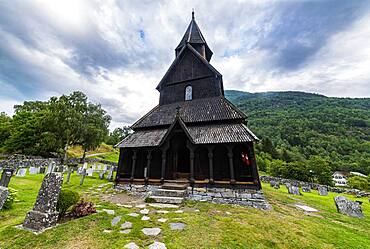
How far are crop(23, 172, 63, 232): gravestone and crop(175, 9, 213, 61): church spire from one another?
50.2ft

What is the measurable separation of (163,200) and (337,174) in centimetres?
6575

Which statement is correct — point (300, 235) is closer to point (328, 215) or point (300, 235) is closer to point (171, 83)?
point (328, 215)

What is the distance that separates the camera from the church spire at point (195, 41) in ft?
55.3

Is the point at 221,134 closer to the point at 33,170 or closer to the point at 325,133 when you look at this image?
the point at 33,170

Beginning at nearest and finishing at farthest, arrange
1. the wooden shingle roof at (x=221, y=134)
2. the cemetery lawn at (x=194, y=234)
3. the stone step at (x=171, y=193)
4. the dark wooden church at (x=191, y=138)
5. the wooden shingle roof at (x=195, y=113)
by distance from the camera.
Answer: the cemetery lawn at (x=194, y=234), the stone step at (x=171, y=193), the wooden shingle roof at (x=221, y=134), the dark wooden church at (x=191, y=138), the wooden shingle roof at (x=195, y=113)

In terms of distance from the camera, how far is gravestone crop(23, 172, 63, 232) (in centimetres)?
436

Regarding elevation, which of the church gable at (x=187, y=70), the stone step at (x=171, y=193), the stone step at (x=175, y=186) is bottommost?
the stone step at (x=171, y=193)

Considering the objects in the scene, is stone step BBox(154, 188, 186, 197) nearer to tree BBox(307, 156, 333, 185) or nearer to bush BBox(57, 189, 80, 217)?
bush BBox(57, 189, 80, 217)

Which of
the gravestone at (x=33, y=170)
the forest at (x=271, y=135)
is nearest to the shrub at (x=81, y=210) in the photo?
the gravestone at (x=33, y=170)

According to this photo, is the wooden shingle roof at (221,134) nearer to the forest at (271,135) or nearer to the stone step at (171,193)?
the stone step at (171,193)

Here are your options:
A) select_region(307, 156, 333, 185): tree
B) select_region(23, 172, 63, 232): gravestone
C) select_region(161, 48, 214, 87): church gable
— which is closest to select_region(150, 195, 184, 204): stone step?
select_region(23, 172, 63, 232): gravestone

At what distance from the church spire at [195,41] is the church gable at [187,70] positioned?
1681mm

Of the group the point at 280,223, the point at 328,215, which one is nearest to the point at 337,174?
the point at 328,215

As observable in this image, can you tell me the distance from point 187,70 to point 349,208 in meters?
14.2
